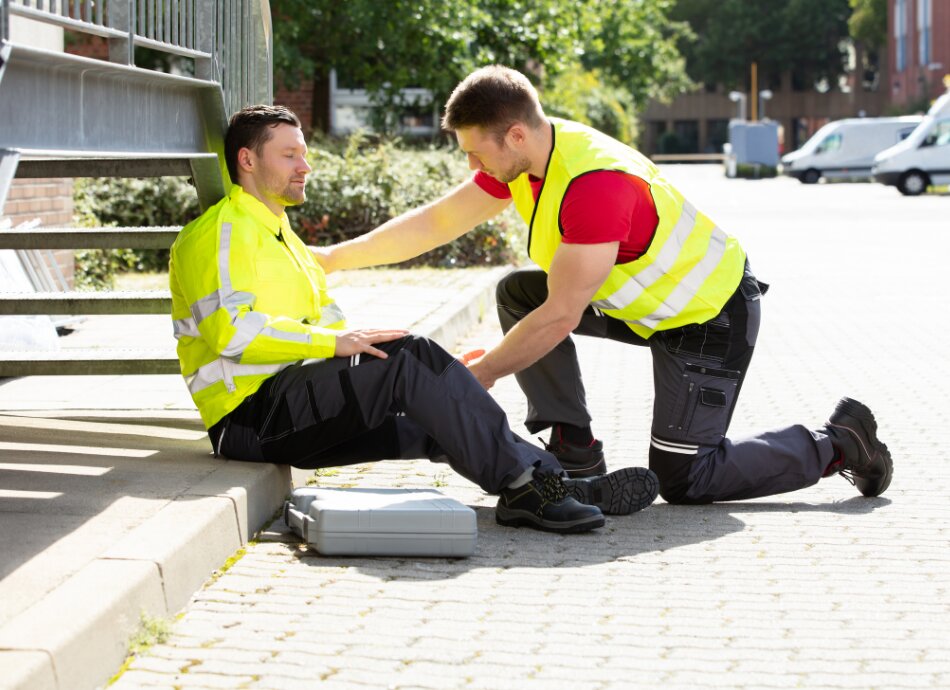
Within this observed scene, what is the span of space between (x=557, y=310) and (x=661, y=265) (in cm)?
44

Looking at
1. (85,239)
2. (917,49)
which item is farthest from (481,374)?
(917,49)

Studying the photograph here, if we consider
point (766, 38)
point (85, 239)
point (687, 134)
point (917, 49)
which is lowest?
point (85, 239)

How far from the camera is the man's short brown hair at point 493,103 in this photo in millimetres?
5066

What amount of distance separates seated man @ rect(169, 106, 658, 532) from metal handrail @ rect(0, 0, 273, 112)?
494mm

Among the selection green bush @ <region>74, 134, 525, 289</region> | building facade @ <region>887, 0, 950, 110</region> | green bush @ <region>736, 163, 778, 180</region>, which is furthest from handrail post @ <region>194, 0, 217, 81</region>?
building facade @ <region>887, 0, 950, 110</region>

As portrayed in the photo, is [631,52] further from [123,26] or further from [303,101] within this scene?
[123,26]

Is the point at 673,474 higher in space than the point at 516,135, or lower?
lower

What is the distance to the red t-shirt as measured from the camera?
500cm

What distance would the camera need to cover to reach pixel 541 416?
570 centimetres

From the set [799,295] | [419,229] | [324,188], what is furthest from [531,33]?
[419,229]

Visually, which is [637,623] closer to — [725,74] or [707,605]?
[707,605]

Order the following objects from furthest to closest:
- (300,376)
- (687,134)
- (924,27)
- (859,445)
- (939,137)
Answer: (687,134) < (924,27) < (939,137) < (859,445) < (300,376)

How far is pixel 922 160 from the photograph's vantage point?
121ft

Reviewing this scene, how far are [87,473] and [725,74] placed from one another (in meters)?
97.0
